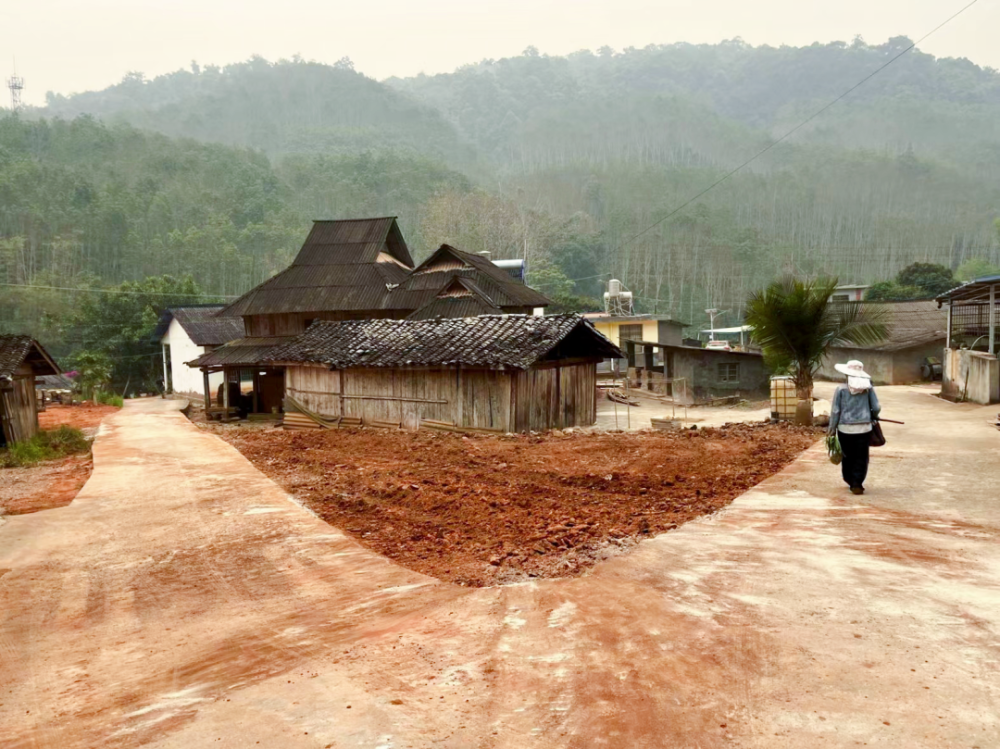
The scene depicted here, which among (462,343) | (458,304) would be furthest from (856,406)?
(458,304)

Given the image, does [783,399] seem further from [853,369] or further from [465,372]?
[853,369]

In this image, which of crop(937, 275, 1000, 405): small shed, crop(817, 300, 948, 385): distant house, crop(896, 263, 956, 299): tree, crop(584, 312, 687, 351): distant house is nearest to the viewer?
crop(937, 275, 1000, 405): small shed

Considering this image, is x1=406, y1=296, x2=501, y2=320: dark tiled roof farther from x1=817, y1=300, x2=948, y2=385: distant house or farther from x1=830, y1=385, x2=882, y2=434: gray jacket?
x1=830, y1=385, x2=882, y2=434: gray jacket

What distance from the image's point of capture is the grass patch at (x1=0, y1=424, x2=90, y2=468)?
17594mm

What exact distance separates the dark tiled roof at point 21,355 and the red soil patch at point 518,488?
576cm

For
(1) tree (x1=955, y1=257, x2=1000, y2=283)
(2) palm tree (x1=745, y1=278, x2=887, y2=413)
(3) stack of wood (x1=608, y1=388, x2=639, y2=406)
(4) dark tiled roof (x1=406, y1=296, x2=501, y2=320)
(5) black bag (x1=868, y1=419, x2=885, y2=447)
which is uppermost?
(1) tree (x1=955, y1=257, x2=1000, y2=283)

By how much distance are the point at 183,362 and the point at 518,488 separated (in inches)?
1298

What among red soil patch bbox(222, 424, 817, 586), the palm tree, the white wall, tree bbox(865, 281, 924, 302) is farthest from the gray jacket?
tree bbox(865, 281, 924, 302)

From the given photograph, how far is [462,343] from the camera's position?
19.2m

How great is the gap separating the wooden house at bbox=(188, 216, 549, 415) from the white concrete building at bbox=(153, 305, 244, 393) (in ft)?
17.1

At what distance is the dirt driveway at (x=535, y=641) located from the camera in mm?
3818

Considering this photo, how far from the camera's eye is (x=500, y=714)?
3.91 meters

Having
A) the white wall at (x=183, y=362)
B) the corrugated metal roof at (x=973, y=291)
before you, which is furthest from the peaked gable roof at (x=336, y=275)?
the corrugated metal roof at (x=973, y=291)

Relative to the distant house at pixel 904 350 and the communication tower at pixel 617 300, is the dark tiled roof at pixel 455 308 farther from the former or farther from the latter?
the communication tower at pixel 617 300
